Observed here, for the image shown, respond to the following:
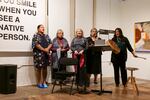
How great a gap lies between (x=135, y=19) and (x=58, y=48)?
10.8 ft

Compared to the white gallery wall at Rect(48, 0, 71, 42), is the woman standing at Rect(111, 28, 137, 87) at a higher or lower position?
lower

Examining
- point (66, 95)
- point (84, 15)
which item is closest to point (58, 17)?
point (84, 15)

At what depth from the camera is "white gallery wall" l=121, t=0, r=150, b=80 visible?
328 inches

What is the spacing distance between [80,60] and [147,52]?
3.13 metres

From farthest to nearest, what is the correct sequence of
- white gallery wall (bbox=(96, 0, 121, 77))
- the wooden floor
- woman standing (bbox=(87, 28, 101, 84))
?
white gallery wall (bbox=(96, 0, 121, 77)), woman standing (bbox=(87, 28, 101, 84)), the wooden floor

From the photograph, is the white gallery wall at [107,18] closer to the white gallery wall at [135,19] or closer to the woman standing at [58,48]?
the white gallery wall at [135,19]

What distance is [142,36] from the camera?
836cm

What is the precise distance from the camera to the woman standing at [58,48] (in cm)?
673

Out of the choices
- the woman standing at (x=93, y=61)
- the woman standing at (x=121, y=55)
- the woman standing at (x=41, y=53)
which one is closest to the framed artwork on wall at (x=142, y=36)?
the woman standing at (x=121, y=55)

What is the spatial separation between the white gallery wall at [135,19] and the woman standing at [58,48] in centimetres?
293

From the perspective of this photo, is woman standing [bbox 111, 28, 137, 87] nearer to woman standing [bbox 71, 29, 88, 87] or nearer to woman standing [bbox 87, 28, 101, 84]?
woman standing [bbox 71, 29, 88, 87]

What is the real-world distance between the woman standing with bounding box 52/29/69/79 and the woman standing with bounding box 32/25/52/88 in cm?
15

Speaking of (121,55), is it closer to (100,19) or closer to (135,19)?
(100,19)

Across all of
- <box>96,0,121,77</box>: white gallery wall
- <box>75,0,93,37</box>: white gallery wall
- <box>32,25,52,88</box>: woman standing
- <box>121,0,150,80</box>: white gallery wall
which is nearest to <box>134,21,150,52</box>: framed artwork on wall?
<box>121,0,150,80</box>: white gallery wall
